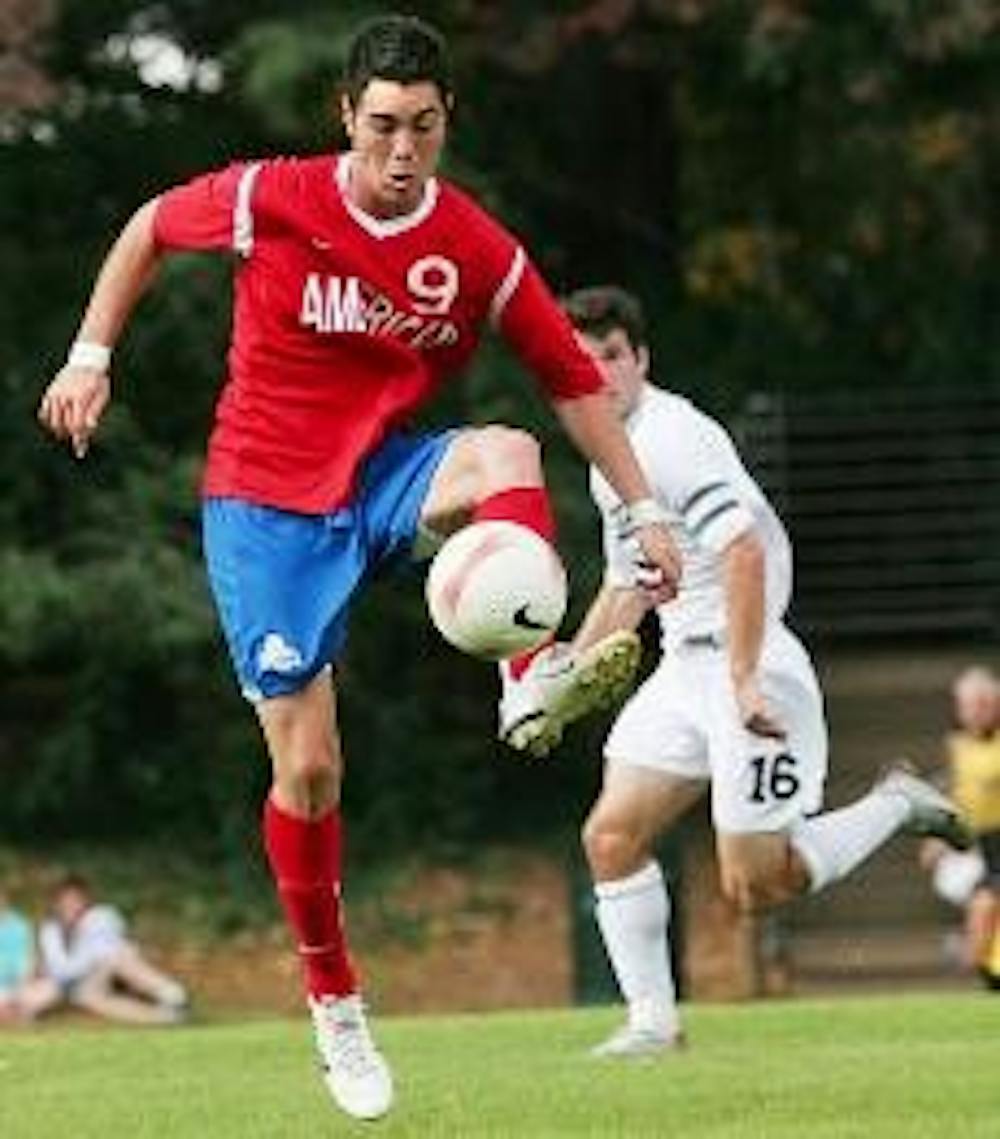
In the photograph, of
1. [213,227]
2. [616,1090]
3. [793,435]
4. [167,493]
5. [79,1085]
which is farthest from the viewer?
[793,435]

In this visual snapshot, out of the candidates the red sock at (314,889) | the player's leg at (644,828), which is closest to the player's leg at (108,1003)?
the player's leg at (644,828)

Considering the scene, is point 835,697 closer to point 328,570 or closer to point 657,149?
point 657,149

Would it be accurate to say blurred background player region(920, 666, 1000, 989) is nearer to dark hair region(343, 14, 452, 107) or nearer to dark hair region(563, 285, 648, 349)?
dark hair region(563, 285, 648, 349)

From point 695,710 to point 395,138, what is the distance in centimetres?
333

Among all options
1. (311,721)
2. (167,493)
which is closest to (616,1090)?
(311,721)

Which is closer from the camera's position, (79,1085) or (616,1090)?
(616,1090)

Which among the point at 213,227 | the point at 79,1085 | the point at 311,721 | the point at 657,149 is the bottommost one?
the point at 79,1085

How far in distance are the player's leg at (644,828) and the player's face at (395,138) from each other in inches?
123

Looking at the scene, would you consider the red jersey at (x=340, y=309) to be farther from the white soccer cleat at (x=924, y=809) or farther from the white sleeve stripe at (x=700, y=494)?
the white soccer cleat at (x=924, y=809)

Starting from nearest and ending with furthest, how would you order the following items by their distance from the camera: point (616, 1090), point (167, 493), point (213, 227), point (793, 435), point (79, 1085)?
point (213, 227)
point (616, 1090)
point (79, 1085)
point (167, 493)
point (793, 435)

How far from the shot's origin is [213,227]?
32.2ft

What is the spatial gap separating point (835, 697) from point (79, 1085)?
53.5ft

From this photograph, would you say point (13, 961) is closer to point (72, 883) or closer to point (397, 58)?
point (72, 883)

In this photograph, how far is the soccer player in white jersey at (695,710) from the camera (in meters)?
12.1
